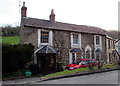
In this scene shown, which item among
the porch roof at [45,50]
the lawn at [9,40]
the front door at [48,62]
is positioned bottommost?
the front door at [48,62]

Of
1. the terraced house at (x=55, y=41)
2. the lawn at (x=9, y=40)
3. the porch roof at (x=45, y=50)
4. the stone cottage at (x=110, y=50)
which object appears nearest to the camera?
the lawn at (x=9, y=40)

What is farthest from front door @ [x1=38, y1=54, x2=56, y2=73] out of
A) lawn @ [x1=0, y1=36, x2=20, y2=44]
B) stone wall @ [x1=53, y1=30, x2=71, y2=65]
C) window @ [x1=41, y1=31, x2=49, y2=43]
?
lawn @ [x1=0, y1=36, x2=20, y2=44]

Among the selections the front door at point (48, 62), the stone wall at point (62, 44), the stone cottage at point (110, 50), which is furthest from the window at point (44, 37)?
the stone cottage at point (110, 50)

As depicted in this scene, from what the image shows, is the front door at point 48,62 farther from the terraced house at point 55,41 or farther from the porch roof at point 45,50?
the porch roof at point 45,50

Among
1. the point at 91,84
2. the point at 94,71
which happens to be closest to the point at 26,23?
the point at 94,71

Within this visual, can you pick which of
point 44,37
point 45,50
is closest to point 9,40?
point 44,37

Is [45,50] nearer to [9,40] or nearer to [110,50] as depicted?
[9,40]

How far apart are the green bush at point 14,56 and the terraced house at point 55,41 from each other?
7.34 feet

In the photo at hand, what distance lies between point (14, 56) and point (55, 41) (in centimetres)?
660

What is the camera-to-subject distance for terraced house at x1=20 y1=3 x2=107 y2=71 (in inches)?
633

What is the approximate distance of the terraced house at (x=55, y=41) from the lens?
1608 cm

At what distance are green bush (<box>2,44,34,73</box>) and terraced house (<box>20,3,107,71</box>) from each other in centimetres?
224

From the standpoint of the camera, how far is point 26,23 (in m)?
16.1

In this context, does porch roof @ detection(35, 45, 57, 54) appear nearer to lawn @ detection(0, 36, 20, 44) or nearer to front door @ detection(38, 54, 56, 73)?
front door @ detection(38, 54, 56, 73)
